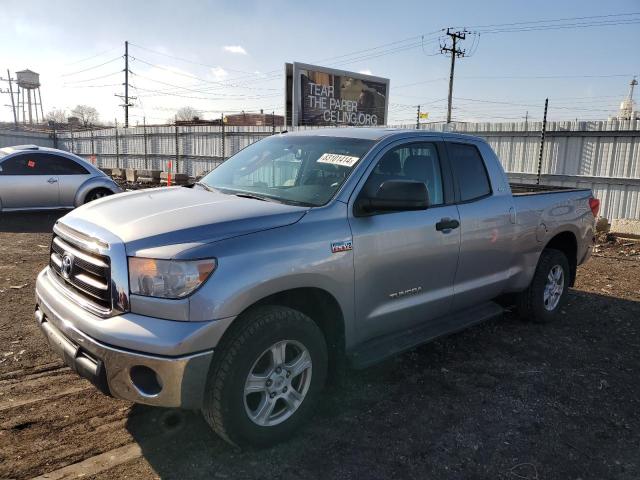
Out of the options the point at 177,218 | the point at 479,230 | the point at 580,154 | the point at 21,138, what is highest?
the point at 21,138

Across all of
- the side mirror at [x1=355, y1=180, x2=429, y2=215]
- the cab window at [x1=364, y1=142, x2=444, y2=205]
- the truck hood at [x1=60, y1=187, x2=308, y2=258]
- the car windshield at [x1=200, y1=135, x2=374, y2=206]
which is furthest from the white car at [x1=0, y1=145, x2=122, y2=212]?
the side mirror at [x1=355, y1=180, x2=429, y2=215]

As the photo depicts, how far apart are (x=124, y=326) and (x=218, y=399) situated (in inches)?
24.4

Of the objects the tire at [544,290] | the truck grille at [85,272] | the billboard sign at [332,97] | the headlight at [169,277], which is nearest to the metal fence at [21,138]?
the billboard sign at [332,97]

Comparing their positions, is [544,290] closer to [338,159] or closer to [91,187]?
[338,159]

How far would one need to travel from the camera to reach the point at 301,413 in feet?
10.2

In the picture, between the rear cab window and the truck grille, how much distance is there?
2.78 metres

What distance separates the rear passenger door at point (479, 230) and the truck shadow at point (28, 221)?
28.0ft

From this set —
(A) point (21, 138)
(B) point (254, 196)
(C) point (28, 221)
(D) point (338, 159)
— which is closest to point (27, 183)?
(C) point (28, 221)

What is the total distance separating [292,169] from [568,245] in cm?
355

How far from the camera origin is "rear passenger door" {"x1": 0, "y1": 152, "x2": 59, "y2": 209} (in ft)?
33.9

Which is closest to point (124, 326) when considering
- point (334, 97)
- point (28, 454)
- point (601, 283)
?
point (28, 454)

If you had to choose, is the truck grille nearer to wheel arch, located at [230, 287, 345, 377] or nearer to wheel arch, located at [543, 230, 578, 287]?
wheel arch, located at [230, 287, 345, 377]

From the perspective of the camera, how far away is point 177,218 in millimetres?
2889

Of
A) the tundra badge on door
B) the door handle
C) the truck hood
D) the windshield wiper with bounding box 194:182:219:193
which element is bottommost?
the tundra badge on door
